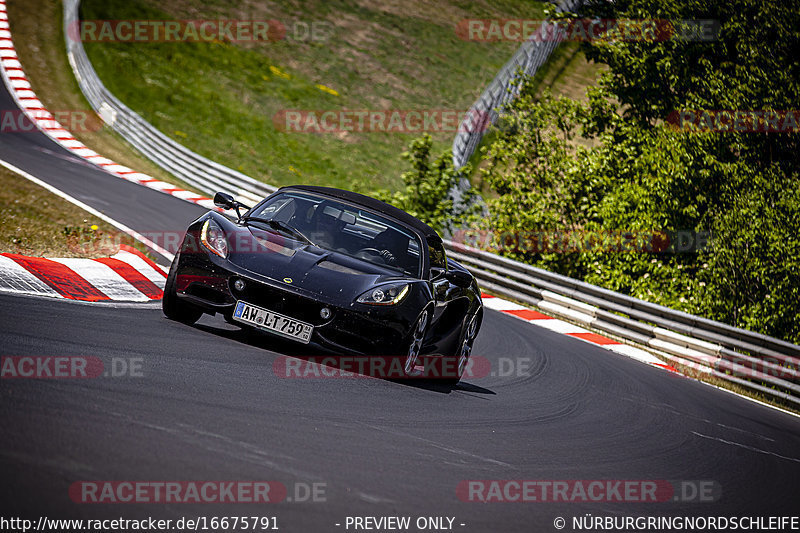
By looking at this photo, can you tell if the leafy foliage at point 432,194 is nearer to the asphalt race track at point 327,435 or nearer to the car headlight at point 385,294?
the asphalt race track at point 327,435

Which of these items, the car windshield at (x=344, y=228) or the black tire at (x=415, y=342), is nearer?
the black tire at (x=415, y=342)

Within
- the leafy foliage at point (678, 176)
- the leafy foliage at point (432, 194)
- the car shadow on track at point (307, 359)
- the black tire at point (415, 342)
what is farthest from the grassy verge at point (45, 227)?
the leafy foliage at point (678, 176)

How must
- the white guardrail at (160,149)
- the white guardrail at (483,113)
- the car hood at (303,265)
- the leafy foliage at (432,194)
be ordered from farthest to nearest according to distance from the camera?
the white guardrail at (483,113) < the white guardrail at (160,149) < the leafy foliage at (432,194) < the car hood at (303,265)

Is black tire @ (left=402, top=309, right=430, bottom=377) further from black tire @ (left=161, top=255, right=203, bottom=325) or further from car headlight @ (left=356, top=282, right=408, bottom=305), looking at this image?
black tire @ (left=161, top=255, right=203, bottom=325)

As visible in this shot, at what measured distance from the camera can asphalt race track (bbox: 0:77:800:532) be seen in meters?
3.59

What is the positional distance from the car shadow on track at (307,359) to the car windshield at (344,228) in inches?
34.2

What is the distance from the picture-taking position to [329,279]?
20.3 feet

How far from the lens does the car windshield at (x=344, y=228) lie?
6957 millimetres

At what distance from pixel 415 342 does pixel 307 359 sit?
85cm

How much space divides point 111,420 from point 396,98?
3500 cm

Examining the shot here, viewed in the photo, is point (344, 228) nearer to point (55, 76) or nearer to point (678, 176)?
point (678, 176)

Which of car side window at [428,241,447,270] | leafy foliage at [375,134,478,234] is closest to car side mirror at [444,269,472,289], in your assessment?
car side window at [428,241,447,270]

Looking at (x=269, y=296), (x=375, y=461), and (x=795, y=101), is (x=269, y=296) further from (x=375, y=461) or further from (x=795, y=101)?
(x=795, y=101)

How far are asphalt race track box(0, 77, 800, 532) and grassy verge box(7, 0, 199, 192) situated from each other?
15999 mm
